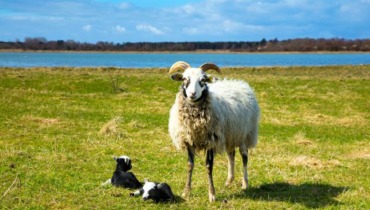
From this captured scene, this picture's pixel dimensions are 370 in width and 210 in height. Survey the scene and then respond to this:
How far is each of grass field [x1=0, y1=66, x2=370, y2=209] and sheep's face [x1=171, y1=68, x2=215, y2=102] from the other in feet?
7.64

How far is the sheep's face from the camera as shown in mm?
9648

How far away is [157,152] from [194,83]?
5.84 m

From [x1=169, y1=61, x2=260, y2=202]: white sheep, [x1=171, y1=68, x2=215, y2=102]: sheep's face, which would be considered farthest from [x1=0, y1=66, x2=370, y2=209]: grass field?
[x1=171, y1=68, x2=215, y2=102]: sheep's face

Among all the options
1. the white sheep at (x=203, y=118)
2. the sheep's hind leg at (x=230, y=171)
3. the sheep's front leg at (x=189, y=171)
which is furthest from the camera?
the sheep's hind leg at (x=230, y=171)

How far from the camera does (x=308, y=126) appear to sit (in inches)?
847

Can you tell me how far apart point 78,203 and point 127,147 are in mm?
6274

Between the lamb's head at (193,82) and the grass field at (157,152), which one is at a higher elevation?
the lamb's head at (193,82)

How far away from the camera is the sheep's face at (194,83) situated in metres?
9.65

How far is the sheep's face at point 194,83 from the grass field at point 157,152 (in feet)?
7.64

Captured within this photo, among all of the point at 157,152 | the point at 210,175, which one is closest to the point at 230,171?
the point at 210,175

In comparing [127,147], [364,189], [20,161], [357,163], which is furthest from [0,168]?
[357,163]

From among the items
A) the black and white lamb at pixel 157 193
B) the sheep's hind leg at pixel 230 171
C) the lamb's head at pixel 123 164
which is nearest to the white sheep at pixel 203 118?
the sheep's hind leg at pixel 230 171

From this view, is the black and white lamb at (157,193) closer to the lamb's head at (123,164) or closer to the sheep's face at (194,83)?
the lamb's head at (123,164)

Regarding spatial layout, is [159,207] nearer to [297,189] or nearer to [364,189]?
[297,189]
